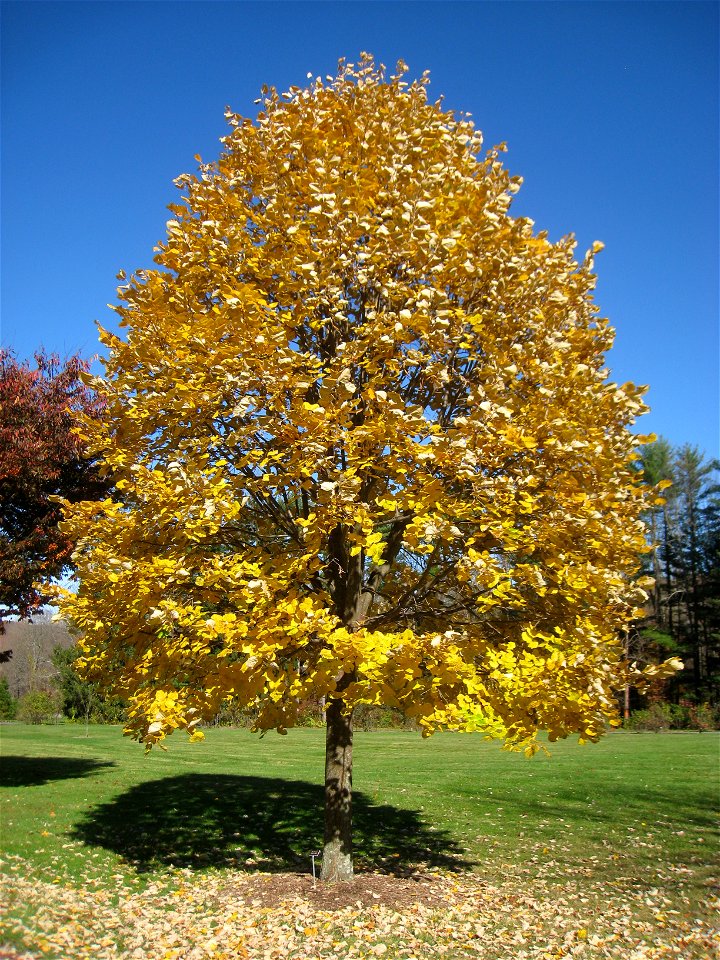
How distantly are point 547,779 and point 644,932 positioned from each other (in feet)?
28.9

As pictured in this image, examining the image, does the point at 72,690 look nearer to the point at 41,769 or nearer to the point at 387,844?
the point at 41,769

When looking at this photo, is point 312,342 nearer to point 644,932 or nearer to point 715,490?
point 644,932

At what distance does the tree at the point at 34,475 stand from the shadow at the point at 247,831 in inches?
145

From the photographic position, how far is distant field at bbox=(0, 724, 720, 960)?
5.23 metres

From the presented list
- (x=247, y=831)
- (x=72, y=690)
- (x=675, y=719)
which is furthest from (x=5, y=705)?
(x=675, y=719)

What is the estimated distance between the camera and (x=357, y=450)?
507 cm

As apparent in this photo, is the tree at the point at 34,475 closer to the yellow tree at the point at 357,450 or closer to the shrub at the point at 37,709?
the yellow tree at the point at 357,450

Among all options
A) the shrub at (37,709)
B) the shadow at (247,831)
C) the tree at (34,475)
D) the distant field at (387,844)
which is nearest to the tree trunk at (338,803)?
the distant field at (387,844)

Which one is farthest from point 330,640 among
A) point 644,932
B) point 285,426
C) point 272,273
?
point 644,932

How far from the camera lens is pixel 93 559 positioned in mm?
5203

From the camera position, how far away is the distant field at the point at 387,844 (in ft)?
17.1

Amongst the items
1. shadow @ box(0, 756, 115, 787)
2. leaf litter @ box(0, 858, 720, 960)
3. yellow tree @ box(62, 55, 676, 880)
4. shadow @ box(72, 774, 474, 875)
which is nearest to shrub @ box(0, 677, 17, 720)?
shadow @ box(0, 756, 115, 787)

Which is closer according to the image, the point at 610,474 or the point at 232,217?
the point at 610,474

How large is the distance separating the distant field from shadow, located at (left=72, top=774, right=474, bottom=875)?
40mm
